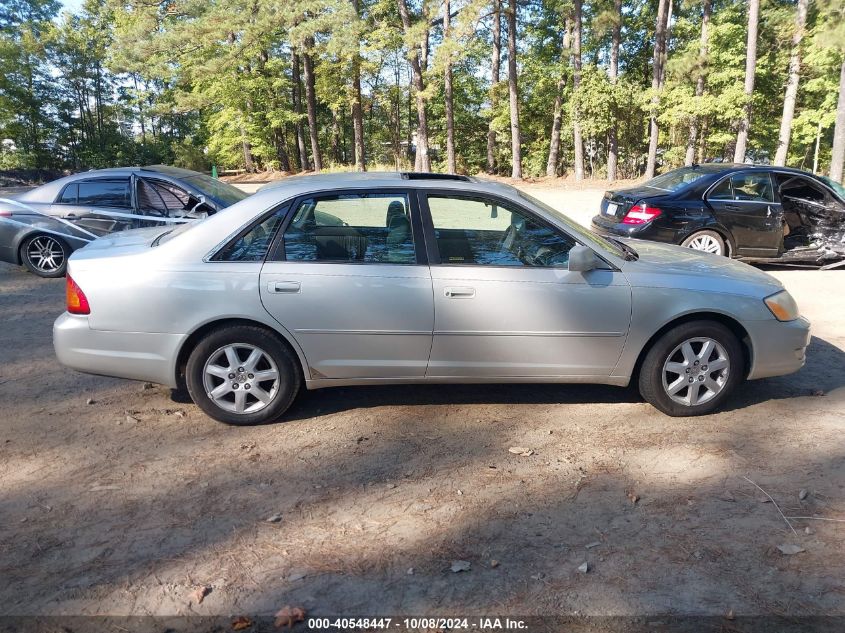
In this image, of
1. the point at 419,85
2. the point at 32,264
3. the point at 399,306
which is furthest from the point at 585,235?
the point at 419,85

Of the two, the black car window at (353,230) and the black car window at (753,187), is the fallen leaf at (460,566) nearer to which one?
the black car window at (353,230)

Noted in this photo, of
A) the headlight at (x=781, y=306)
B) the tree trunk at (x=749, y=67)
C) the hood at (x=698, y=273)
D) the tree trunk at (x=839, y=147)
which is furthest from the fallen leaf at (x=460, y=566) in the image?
the tree trunk at (x=749, y=67)

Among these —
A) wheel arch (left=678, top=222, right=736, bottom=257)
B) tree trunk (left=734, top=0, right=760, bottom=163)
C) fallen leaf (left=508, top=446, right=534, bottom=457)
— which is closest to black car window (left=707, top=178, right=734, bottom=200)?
wheel arch (left=678, top=222, right=736, bottom=257)

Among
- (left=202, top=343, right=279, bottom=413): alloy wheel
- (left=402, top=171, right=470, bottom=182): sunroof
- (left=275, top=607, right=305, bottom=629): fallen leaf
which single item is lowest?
(left=275, top=607, right=305, bottom=629): fallen leaf

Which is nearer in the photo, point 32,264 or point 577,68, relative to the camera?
point 32,264

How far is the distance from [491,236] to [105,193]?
638cm

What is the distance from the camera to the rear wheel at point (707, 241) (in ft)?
29.3

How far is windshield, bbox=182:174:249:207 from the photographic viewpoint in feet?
27.7

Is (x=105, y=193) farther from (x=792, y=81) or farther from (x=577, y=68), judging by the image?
(x=577, y=68)

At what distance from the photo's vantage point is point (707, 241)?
8992 millimetres

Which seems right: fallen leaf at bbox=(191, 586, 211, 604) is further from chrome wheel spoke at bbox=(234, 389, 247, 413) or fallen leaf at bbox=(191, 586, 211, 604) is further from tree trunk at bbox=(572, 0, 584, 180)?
tree trunk at bbox=(572, 0, 584, 180)

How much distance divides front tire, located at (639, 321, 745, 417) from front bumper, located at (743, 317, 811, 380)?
0.10m

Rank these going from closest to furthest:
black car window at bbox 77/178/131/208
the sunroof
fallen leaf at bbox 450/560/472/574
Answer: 1. fallen leaf at bbox 450/560/472/574
2. the sunroof
3. black car window at bbox 77/178/131/208

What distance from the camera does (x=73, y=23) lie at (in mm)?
39312
